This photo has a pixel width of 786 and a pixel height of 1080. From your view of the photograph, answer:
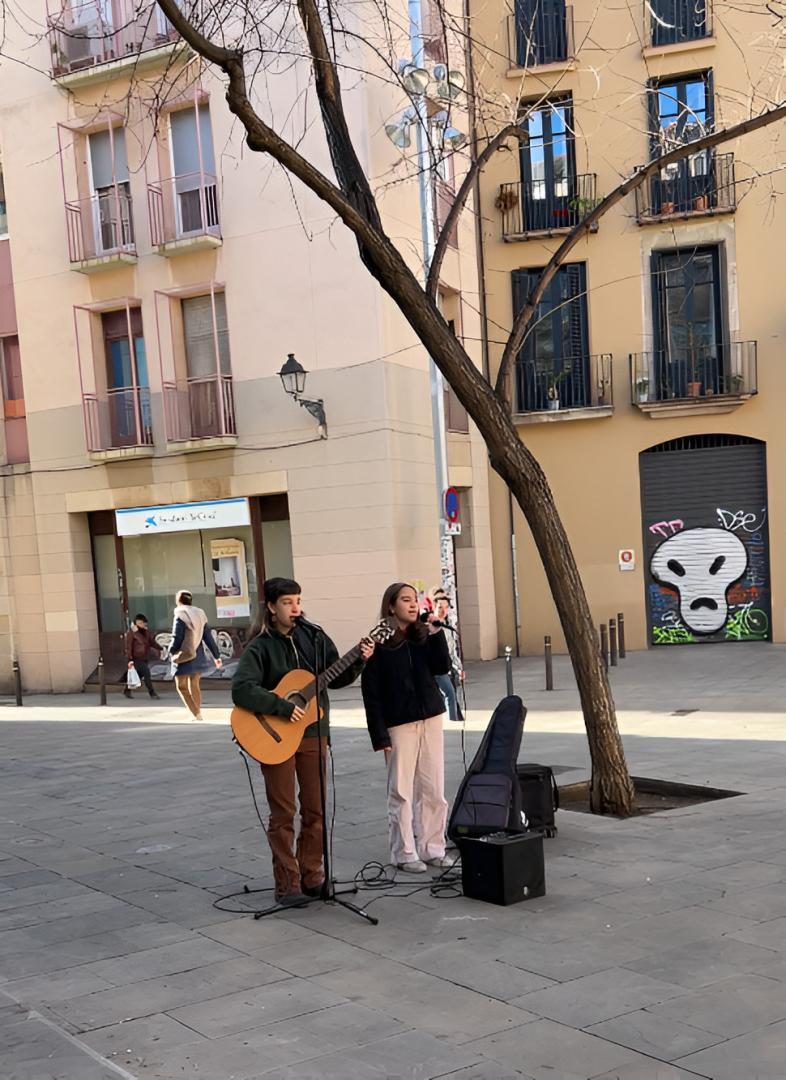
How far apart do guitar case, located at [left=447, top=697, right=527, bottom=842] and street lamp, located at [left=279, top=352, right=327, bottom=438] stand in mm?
11348

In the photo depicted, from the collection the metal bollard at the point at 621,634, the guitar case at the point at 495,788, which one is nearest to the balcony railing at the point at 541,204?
the metal bollard at the point at 621,634

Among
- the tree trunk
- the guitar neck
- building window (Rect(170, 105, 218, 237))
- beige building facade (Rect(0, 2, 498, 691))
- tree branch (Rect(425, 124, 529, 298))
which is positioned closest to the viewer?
the guitar neck

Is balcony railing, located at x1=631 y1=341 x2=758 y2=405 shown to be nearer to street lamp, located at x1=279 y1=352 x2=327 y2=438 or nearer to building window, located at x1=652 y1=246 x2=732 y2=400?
building window, located at x1=652 y1=246 x2=732 y2=400

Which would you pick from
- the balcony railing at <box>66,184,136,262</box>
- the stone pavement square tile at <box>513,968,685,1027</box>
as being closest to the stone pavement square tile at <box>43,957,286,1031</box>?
the stone pavement square tile at <box>513,968,685,1027</box>

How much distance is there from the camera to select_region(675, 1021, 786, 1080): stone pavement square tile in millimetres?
3846

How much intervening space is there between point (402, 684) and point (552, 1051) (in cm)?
284

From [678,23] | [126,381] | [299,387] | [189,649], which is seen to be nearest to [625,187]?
[189,649]

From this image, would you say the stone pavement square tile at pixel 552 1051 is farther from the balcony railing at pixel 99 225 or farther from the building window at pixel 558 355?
the balcony railing at pixel 99 225

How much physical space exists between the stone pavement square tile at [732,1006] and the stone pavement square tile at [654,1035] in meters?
0.05

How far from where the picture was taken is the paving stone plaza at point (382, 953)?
4.17 m

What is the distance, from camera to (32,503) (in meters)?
20.8

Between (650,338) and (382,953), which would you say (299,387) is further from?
(382,953)

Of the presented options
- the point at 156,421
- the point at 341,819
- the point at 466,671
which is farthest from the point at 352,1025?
the point at 156,421

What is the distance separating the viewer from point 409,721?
6676mm
